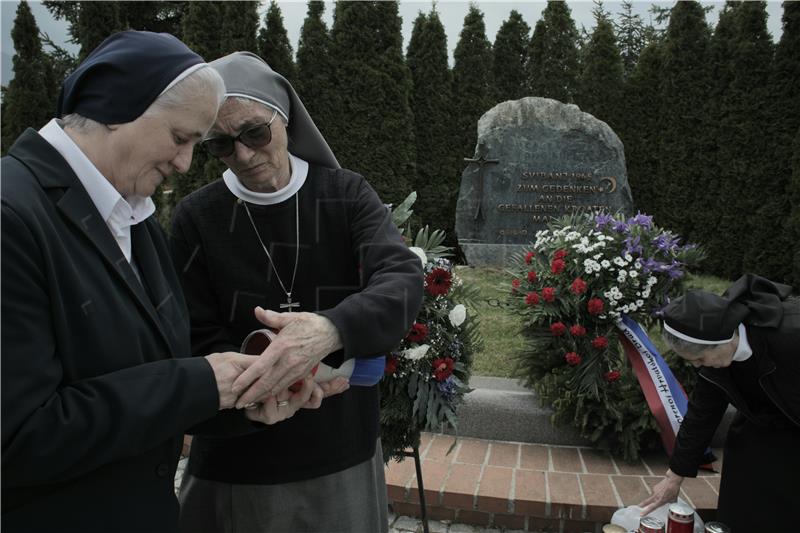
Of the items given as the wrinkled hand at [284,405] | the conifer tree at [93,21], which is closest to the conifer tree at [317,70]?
the conifer tree at [93,21]

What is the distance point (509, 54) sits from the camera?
39.4 feet

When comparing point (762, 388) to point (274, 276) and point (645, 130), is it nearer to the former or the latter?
point (274, 276)

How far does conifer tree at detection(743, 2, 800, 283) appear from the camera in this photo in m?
8.66

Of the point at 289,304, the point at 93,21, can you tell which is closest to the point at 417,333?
the point at 289,304

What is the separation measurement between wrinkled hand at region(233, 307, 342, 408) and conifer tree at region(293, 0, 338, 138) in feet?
31.5

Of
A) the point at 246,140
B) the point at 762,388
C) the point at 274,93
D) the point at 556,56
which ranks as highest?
the point at 556,56

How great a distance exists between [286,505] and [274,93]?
121 cm

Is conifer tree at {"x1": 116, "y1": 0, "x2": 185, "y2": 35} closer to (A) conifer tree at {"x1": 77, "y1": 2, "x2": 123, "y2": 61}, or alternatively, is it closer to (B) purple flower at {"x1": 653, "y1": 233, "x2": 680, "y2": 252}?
(A) conifer tree at {"x1": 77, "y1": 2, "x2": 123, "y2": 61}

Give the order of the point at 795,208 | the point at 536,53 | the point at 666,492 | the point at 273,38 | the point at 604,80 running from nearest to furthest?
the point at 666,492 < the point at 795,208 < the point at 273,38 < the point at 604,80 < the point at 536,53

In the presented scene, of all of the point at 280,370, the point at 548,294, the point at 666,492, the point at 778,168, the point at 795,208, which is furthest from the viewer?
the point at 778,168

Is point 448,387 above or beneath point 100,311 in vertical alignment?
beneath

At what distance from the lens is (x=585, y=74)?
36.5ft

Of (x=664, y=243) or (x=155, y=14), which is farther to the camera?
(x=155, y=14)

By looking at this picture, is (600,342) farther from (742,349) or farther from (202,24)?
(202,24)
